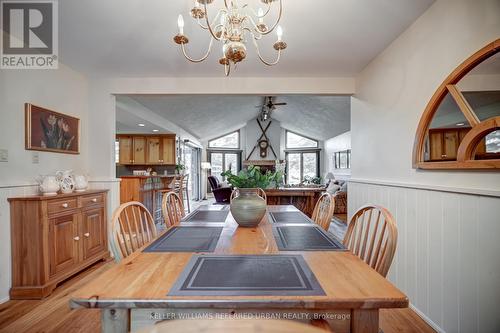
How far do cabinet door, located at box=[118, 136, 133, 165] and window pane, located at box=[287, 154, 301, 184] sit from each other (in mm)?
6807

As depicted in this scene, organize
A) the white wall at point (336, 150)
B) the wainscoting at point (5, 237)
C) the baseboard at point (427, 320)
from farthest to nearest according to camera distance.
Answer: the white wall at point (336, 150)
the wainscoting at point (5, 237)
the baseboard at point (427, 320)

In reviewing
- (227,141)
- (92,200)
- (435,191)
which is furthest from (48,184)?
(227,141)

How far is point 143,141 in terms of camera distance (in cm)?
669

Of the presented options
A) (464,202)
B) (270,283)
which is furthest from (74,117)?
(464,202)

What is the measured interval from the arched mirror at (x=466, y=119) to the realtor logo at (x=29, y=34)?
9.27 feet

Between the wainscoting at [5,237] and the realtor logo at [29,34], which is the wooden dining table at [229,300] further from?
the realtor logo at [29,34]

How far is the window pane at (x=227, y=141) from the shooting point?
1147cm

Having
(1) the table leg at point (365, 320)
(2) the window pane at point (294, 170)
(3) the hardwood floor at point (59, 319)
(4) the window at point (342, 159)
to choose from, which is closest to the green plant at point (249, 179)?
(1) the table leg at point (365, 320)

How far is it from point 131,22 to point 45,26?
73 cm

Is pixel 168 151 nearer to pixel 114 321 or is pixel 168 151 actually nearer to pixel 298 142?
pixel 114 321

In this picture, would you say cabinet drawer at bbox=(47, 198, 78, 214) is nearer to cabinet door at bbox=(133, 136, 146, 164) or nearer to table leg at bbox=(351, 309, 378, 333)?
table leg at bbox=(351, 309, 378, 333)

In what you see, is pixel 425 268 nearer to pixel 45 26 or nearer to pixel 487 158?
pixel 487 158

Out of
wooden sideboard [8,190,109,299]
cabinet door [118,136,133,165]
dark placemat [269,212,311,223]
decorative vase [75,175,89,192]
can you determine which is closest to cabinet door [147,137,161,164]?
cabinet door [118,136,133,165]

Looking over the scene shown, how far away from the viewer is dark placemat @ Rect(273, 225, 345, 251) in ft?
3.91
